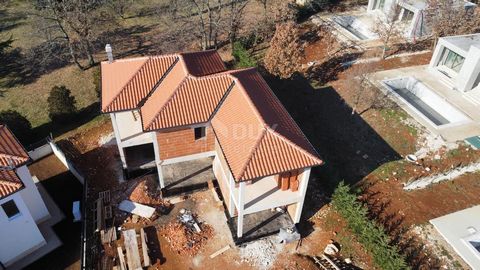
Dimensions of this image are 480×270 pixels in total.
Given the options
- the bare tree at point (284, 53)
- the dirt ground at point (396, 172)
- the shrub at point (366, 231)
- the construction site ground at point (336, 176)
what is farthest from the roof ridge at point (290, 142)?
the bare tree at point (284, 53)

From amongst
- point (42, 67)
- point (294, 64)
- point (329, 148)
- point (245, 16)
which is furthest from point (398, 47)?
point (42, 67)

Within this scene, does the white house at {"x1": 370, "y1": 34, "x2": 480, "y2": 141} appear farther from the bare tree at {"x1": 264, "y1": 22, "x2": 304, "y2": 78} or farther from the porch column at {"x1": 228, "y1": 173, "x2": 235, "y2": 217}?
the porch column at {"x1": 228, "y1": 173, "x2": 235, "y2": 217}

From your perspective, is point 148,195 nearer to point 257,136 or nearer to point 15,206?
point 15,206

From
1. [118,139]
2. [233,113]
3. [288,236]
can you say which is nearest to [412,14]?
[233,113]

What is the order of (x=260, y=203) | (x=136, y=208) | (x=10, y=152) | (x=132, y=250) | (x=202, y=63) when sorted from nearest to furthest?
(x=260, y=203) < (x=10, y=152) < (x=132, y=250) < (x=136, y=208) < (x=202, y=63)

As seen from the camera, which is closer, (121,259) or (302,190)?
(302,190)

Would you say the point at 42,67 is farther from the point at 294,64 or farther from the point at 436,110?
the point at 436,110
